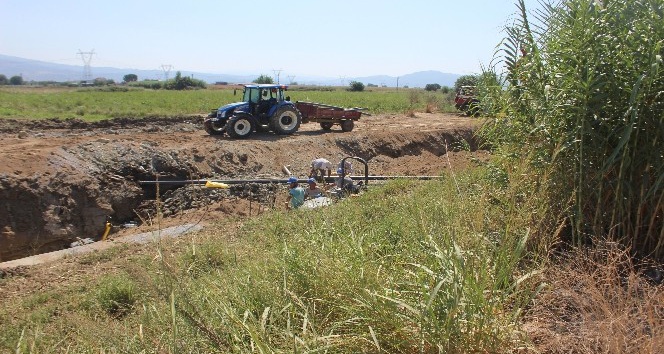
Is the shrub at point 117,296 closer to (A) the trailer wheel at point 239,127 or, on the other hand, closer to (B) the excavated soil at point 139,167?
(B) the excavated soil at point 139,167

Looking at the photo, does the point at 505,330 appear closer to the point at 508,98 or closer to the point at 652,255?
the point at 652,255

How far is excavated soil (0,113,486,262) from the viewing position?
1227 cm

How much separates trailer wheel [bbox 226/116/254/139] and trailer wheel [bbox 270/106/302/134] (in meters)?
0.84

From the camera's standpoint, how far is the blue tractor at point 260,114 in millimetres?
18562

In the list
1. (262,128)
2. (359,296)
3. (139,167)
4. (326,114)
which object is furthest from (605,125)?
(326,114)

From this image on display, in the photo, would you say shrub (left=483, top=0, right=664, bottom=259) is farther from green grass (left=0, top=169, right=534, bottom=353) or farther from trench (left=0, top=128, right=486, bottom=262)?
trench (left=0, top=128, right=486, bottom=262)

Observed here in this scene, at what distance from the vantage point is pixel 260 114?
19.1 meters

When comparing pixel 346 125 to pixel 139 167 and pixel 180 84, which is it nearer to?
pixel 139 167

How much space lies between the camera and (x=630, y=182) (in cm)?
414

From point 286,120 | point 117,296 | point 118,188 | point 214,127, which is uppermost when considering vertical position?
point 286,120

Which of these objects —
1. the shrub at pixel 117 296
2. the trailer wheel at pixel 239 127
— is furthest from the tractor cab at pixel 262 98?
the shrub at pixel 117 296

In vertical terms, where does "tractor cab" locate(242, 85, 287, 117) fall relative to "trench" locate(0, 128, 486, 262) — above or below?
above

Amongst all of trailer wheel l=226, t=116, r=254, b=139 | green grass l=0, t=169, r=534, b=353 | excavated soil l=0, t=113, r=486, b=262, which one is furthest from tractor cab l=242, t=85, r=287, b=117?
green grass l=0, t=169, r=534, b=353

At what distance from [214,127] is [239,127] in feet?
3.51
